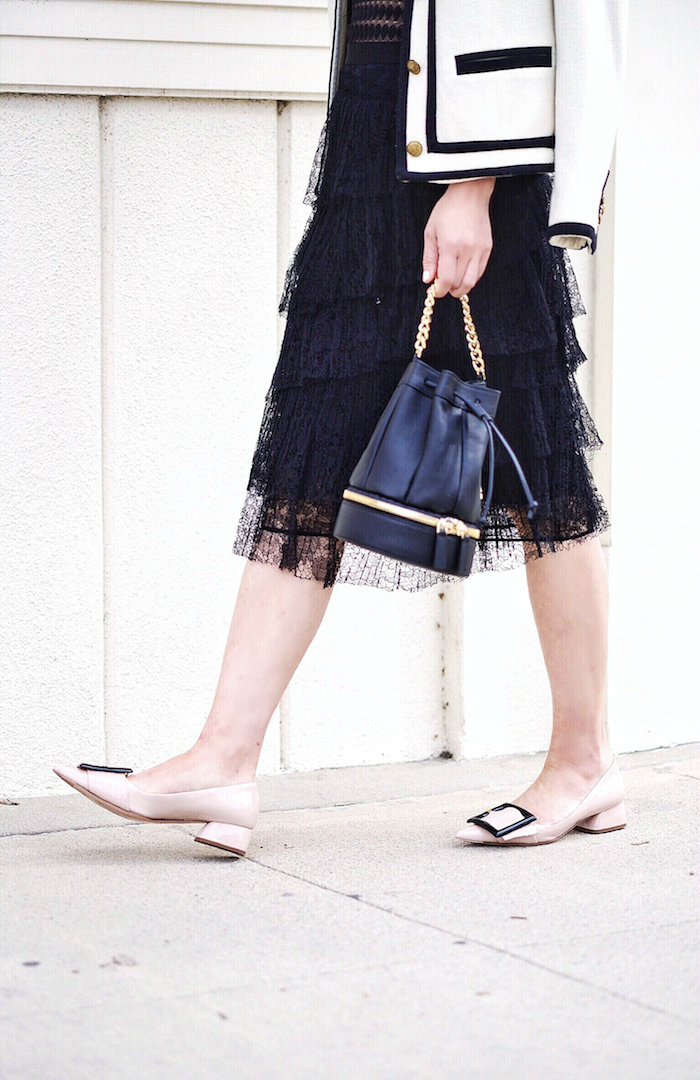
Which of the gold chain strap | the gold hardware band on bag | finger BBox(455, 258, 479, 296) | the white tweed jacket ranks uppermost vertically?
the white tweed jacket

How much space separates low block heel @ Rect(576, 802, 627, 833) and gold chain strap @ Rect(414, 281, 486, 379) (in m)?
0.81

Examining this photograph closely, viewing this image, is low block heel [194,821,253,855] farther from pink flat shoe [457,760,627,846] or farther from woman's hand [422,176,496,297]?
woman's hand [422,176,496,297]

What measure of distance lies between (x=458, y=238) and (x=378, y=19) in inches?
16.2

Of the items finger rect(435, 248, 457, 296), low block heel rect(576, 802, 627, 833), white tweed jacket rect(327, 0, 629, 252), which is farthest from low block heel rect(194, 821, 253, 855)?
white tweed jacket rect(327, 0, 629, 252)

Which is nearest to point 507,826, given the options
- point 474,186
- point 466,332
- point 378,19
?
point 466,332

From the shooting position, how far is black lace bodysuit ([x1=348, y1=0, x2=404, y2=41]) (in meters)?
2.20

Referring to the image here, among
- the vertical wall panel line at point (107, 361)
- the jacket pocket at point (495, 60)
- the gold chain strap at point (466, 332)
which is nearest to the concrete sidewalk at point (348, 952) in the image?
the vertical wall panel line at point (107, 361)

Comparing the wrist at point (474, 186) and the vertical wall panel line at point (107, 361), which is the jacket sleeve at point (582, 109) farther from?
the vertical wall panel line at point (107, 361)

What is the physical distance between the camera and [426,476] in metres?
1.99

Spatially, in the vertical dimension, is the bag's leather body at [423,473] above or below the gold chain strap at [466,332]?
below

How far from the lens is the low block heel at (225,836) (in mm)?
2141

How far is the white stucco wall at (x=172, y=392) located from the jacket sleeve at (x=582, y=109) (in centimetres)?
88

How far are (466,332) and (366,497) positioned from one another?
0.39 metres

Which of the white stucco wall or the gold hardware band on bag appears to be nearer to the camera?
the gold hardware band on bag
